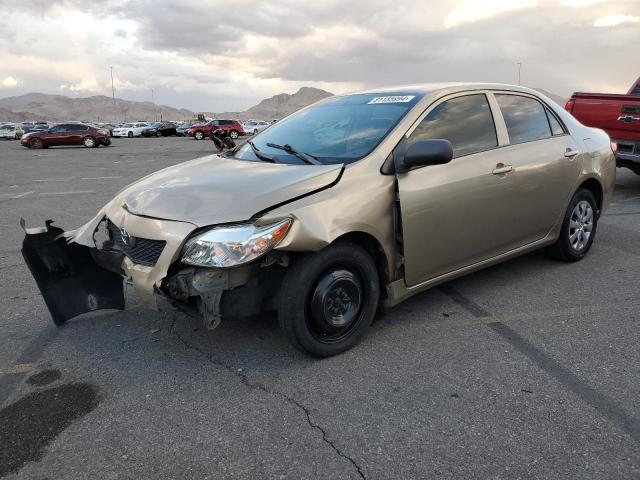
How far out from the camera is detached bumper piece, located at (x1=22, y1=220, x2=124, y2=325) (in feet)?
11.9

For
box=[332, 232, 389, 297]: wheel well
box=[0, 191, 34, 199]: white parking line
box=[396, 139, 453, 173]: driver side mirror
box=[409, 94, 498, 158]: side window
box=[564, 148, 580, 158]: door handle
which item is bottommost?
box=[332, 232, 389, 297]: wheel well

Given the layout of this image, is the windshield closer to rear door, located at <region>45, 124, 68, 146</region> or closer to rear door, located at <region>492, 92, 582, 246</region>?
rear door, located at <region>492, 92, 582, 246</region>

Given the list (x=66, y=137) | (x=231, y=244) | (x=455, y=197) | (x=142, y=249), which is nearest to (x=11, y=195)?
(x=142, y=249)

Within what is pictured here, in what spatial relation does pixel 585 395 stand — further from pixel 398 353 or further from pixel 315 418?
pixel 315 418

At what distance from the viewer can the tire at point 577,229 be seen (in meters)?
4.98

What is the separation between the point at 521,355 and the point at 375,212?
131cm

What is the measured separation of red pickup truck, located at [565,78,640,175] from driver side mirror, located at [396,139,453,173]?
6.35 metres

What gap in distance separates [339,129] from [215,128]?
40066 millimetres

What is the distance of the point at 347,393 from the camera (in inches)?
117

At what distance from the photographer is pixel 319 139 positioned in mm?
3928

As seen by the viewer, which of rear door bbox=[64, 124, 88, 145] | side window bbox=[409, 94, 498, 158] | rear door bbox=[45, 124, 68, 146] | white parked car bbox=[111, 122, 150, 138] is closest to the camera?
side window bbox=[409, 94, 498, 158]

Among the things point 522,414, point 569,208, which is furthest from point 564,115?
point 522,414

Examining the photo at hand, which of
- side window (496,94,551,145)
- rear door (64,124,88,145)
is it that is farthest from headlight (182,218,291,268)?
rear door (64,124,88,145)

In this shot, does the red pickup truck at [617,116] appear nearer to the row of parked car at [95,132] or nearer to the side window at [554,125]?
the side window at [554,125]
